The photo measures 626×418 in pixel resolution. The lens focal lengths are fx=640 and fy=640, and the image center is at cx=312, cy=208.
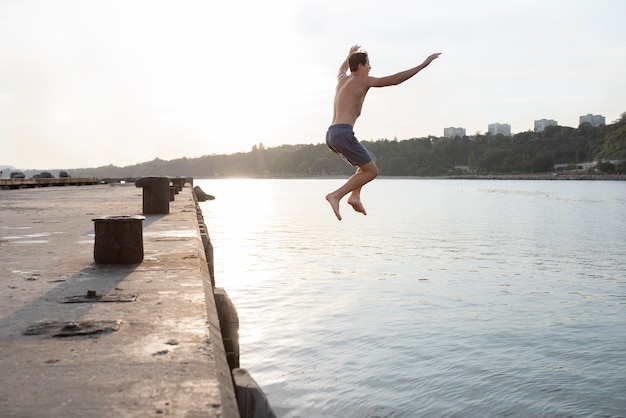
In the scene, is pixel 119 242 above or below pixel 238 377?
above

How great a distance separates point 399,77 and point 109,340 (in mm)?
3310

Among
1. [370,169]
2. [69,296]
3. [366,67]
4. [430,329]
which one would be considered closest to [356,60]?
[366,67]

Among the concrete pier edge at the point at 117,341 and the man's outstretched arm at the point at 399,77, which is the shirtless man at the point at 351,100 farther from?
the concrete pier edge at the point at 117,341

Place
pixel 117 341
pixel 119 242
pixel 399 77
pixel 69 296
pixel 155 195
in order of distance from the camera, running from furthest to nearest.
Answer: pixel 155 195
pixel 119 242
pixel 399 77
pixel 69 296
pixel 117 341

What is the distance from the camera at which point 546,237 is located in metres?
33.3

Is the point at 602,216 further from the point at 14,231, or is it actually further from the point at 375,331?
the point at 14,231

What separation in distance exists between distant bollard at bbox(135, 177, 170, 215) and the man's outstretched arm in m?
6.77

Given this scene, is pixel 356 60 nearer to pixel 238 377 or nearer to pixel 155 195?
pixel 238 377

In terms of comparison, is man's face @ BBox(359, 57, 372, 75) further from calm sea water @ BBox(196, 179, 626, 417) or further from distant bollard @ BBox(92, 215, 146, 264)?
calm sea water @ BBox(196, 179, 626, 417)

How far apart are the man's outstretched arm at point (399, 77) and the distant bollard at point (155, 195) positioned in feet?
22.2

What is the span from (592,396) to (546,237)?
2548 cm

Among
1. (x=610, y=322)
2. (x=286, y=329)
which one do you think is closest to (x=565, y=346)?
(x=610, y=322)

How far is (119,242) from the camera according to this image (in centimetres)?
566

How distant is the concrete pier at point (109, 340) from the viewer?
8.09 feet
